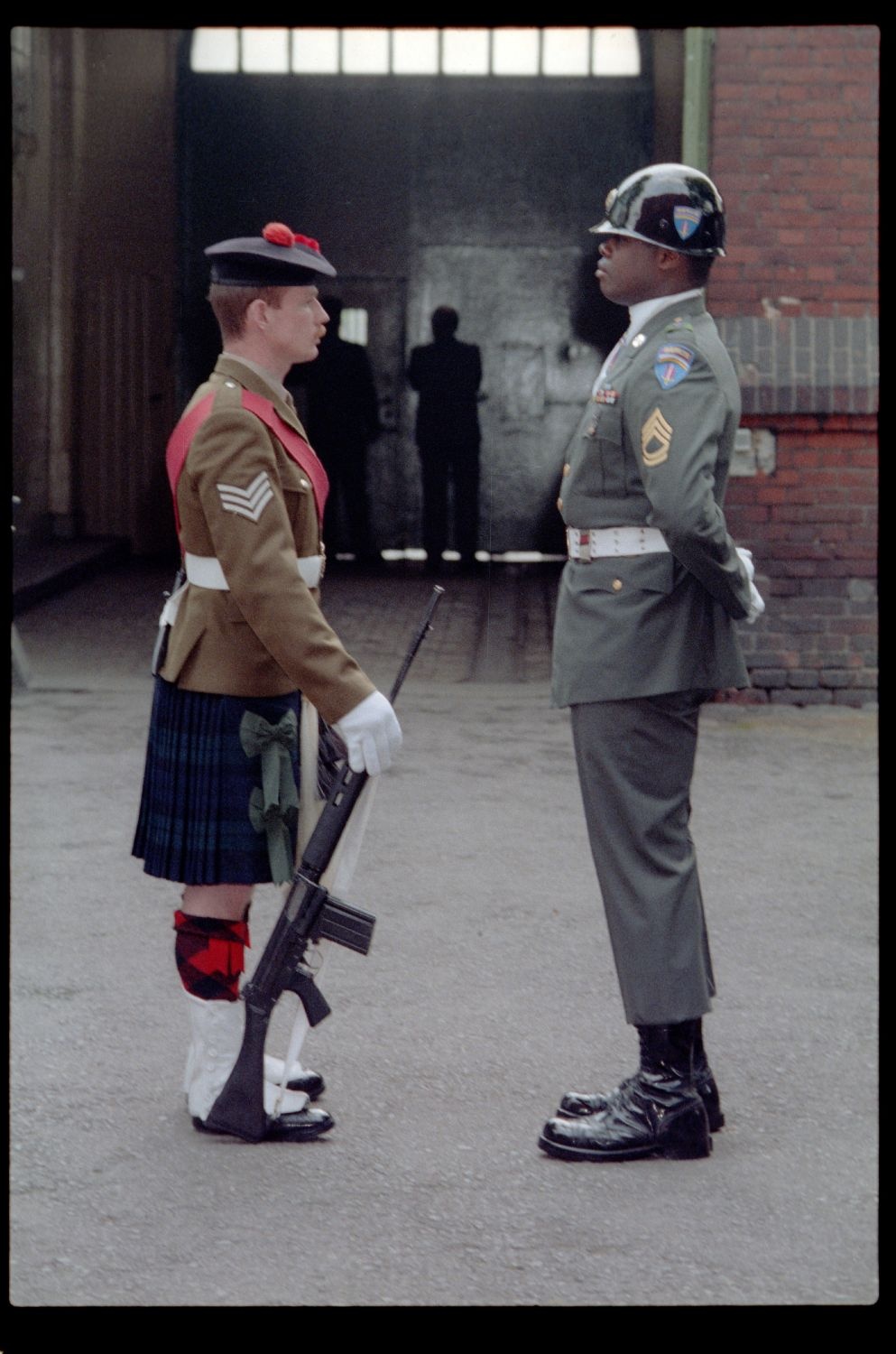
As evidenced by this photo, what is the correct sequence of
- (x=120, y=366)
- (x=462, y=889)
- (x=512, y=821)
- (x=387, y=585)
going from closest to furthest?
1. (x=462, y=889)
2. (x=512, y=821)
3. (x=387, y=585)
4. (x=120, y=366)

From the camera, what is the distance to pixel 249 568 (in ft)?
11.6

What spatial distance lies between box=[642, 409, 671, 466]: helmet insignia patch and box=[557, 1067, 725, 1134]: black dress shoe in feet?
4.09

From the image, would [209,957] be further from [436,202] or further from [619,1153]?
[436,202]

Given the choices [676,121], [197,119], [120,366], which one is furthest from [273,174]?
[676,121]

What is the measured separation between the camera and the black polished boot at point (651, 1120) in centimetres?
370

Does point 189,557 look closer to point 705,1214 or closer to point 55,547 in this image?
point 705,1214

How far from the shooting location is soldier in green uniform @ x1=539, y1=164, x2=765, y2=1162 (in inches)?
143

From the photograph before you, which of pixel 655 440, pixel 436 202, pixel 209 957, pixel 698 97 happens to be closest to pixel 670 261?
pixel 655 440

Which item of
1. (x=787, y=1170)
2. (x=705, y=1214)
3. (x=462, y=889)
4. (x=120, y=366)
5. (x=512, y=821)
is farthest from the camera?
(x=120, y=366)

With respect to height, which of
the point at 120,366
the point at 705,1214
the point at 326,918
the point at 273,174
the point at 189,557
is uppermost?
the point at 273,174

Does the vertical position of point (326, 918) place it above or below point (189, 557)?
below

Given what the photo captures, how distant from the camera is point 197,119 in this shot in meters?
15.7

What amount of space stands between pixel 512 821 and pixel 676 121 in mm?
10091

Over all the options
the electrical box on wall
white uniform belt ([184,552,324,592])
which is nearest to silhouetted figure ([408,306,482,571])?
the electrical box on wall
